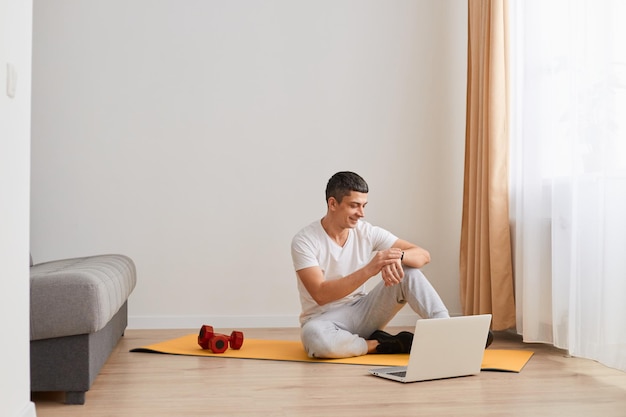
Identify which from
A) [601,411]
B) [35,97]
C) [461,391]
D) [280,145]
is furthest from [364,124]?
[601,411]

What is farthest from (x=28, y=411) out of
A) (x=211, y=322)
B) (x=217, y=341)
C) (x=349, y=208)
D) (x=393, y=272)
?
(x=211, y=322)

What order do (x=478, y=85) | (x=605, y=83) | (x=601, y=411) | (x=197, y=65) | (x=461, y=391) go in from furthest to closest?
(x=197, y=65) < (x=478, y=85) < (x=605, y=83) < (x=461, y=391) < (x=601, y=411)

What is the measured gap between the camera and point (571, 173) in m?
3.32

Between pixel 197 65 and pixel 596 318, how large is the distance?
2659mm

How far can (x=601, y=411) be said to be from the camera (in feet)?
8.00

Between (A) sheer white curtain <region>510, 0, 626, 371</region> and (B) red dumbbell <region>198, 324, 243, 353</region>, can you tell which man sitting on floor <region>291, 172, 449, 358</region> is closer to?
(B) red dumbbell <region>198, 324, 243, 353</region>

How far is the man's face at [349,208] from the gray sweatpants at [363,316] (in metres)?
0.30

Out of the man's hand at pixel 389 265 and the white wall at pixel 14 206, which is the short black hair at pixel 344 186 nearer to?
the man's hand at pixel 389 265

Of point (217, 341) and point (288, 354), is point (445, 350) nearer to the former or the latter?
point (288, 354)

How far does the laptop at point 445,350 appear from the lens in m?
2.80

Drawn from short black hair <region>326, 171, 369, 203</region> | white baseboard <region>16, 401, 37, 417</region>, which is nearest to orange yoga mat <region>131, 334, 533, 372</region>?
short black hair <region>326, 171, 369, 203</region>

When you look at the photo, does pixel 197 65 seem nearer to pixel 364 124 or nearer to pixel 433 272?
pixel 364 124

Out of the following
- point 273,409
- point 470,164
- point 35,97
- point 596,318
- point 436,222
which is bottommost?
point 273,409

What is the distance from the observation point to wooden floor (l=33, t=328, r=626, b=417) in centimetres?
244
